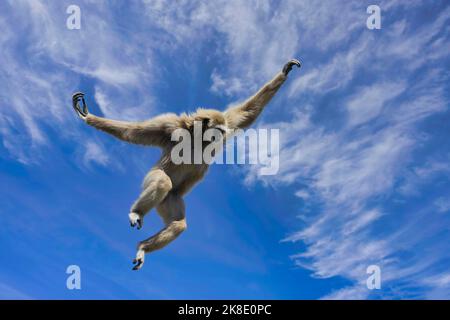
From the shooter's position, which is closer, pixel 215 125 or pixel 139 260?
pixel 139 260

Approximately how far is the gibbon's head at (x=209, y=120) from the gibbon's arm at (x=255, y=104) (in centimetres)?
68

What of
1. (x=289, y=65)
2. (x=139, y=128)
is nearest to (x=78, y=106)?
(x=139, y=128)

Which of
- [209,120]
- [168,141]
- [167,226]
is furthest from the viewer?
[168,141]

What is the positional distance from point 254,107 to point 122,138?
9.48ft

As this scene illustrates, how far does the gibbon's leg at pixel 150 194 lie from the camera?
26.4ft

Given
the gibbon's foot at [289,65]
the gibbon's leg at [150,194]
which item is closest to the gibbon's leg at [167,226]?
the gibbon's leg at [150,194]

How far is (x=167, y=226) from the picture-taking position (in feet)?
28.3

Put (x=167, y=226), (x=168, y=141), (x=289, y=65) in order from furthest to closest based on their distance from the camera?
(x=289, y=65), (x=168, y=141), (x=167, y=226)

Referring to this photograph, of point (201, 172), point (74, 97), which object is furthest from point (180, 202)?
point (74, 97)

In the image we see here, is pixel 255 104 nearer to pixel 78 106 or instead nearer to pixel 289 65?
pixel 289 65

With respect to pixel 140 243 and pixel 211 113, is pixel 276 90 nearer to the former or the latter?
pixel 211 113

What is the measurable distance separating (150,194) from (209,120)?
1.89 meters

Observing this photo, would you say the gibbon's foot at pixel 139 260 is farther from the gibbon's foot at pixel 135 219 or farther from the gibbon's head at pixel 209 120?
the gibbon's head at pixel 209 120

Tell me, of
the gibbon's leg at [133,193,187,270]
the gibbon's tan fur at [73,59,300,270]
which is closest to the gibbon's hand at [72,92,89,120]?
the gibbon's tan fur at [73,59,300,270]
